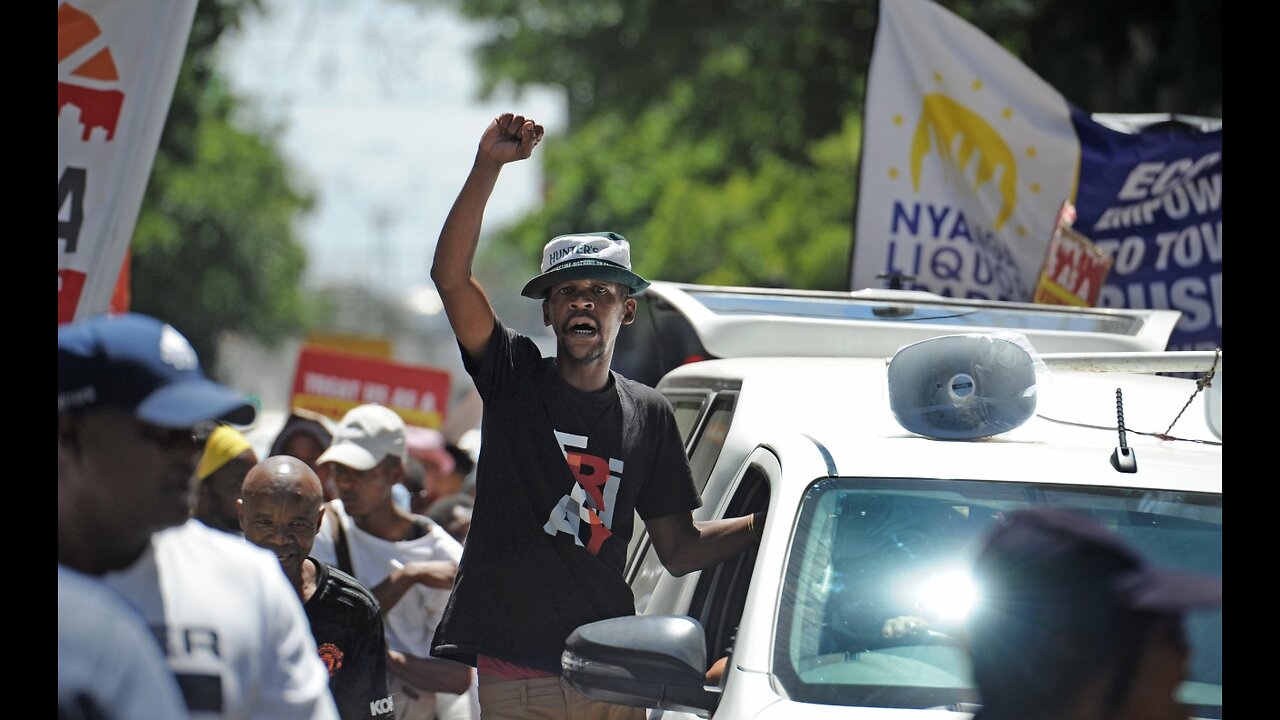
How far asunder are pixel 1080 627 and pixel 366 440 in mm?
4381

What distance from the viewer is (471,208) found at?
12.4 ft

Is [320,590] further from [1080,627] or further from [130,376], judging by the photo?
[1080,627]

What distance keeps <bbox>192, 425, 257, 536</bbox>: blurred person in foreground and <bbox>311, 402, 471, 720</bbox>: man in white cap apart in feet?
1.33

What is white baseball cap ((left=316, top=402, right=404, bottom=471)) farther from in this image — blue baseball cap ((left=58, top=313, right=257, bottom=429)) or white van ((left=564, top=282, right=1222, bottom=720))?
blue baseball cap ((left=58, top=313, right=257, bottom=429))

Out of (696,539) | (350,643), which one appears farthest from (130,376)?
(350,643)

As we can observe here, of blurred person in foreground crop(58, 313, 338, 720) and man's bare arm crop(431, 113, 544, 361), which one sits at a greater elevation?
man's bare arm crop(431, 113, 544, 361)

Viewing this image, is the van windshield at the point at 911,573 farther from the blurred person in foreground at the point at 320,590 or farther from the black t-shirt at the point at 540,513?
the blurred person in foreground at the point at 320,590

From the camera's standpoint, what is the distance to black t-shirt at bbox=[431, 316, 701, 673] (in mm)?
3836

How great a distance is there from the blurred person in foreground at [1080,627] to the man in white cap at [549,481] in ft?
5.86

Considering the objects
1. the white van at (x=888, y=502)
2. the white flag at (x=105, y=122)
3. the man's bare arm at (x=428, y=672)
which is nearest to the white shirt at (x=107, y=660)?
the white van at (x=888, y=502)

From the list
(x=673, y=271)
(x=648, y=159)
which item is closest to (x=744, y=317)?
(x=673, y=271)

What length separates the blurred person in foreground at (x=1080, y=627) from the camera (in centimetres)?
209

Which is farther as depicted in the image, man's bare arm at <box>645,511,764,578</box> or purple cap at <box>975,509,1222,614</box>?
man's bare arm at <box>645,511,764,578</box>

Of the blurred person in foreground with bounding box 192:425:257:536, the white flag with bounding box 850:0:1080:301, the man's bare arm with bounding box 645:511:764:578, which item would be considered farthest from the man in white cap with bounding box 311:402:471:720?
the white flag with bounding box 850:0:1080:301
